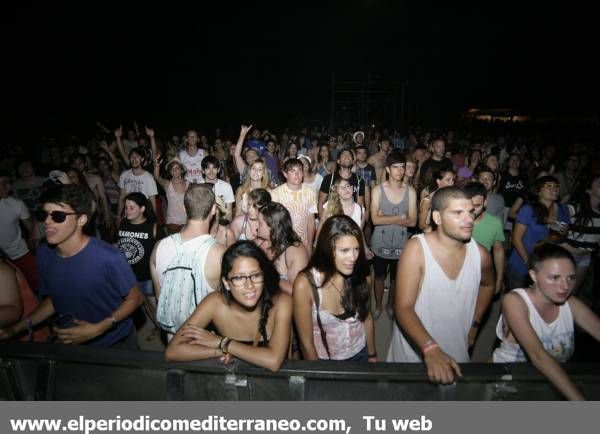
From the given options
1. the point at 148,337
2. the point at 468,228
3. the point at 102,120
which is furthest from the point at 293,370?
the point at 102,120

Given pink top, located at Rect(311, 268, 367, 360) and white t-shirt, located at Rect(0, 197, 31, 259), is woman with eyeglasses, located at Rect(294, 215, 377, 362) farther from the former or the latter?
white t-shirt, located at Rect(0, 197, 31, 259)

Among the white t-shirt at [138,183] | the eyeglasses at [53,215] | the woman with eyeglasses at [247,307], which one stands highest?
the white t-shirt at [138,183]

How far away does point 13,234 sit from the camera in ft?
13.3

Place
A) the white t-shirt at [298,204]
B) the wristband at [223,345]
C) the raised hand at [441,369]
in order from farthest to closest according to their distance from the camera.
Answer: the white t-shirt at [298,204], the wristband at [223,345], the raised hand at [441,369]

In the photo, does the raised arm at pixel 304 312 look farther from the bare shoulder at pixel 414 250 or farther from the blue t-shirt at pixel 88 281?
the blue t-shirt at pixel 88 281

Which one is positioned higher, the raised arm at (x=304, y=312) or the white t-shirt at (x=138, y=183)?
the white t-shirt at (x=138, y=183)

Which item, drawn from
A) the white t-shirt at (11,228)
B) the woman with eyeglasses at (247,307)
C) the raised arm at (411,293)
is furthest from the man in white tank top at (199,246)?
the white t-shirt at (11,228)

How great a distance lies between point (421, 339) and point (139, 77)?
22.4 metres

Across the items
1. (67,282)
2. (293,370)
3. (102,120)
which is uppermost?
(102,120)

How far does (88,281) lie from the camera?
2658mm

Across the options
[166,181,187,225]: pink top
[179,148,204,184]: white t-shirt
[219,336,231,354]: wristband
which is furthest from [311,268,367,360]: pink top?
[179,148,204,184]: white t-shirt

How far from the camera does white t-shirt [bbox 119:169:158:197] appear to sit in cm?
587

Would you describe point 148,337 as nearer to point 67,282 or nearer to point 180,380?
point 67,282

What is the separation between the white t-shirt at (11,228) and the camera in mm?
4000
